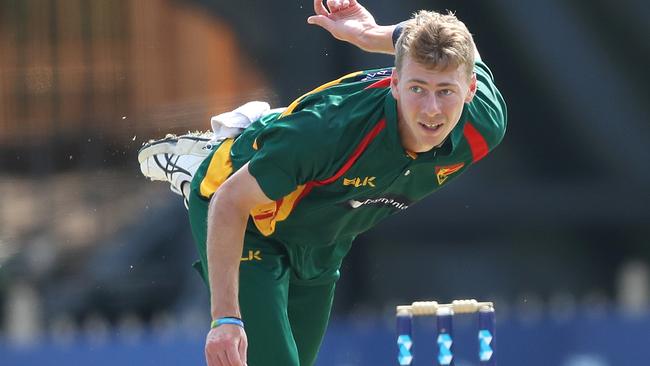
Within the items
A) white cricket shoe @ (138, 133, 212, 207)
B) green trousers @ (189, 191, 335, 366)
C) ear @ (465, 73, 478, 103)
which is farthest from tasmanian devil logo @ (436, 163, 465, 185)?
white cricket shoe @ (138, 133, 212, 207)

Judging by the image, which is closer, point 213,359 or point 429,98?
point 213,359

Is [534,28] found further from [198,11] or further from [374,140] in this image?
[374,140]

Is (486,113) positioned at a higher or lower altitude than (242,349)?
higher

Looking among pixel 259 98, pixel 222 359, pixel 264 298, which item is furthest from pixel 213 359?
pixel 259 98

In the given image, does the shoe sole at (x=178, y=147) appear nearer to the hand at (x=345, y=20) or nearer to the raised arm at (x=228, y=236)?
the hand at (x=345, y=20)

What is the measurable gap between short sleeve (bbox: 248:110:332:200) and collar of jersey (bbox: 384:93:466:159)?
17 centimetres

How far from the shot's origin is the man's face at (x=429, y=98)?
135 inches

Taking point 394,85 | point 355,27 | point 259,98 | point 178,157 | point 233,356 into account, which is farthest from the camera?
point 259,98

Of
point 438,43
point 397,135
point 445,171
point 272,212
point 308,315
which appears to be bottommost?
point 308,315

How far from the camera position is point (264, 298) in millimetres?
3807

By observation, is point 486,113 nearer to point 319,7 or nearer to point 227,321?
point 319,7

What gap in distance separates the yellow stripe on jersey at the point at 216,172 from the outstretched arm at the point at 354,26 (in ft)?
1.62

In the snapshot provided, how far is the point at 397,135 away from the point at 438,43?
0.88 ft

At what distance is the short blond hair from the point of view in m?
3.43
